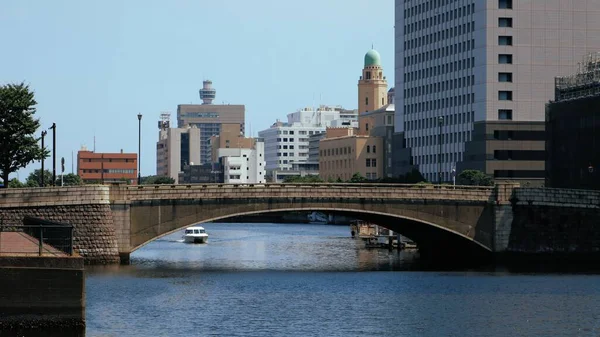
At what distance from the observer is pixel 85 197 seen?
115188mm

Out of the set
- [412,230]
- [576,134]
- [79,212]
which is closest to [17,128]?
[79,212]

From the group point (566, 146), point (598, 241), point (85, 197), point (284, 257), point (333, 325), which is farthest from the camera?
point (566, 146)

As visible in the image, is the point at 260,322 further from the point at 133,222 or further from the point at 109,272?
the point at 133,222

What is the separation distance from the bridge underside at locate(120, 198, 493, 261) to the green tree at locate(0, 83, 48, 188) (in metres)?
21.5

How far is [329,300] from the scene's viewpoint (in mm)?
92000

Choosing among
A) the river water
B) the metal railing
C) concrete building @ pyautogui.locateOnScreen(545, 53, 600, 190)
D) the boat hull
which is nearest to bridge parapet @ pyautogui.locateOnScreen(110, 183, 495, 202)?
the river water

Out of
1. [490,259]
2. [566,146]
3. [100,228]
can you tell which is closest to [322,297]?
[100,228]

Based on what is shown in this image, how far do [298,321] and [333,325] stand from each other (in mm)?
2573

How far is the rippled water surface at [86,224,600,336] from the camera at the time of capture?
76.7 m

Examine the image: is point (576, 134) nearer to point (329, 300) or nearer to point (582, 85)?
point (582, 85)

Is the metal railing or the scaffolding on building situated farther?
the scaffolding on building

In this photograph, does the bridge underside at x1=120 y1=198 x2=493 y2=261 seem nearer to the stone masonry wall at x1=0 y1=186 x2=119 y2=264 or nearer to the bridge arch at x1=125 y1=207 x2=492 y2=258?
the bridge arch at x1=125 y1=207 x2=492 y2=258

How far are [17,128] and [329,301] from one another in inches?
2079

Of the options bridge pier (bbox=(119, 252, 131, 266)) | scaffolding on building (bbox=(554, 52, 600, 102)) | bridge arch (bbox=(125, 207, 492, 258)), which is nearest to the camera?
bridge pier (bbox=(119, 252, 131, 266))
